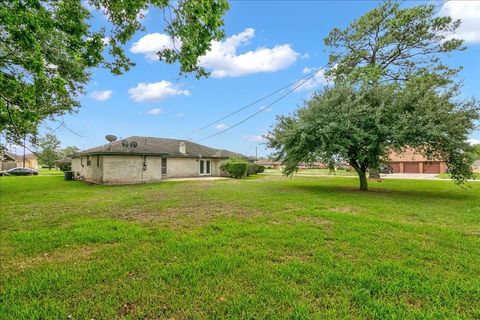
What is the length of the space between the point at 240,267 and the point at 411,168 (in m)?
45.9

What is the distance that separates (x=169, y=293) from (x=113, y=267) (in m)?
1.20

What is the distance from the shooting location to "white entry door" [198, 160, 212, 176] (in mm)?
25734

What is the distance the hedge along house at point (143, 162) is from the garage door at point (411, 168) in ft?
101

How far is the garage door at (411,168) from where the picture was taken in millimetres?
40406

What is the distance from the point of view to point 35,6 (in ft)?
11.6

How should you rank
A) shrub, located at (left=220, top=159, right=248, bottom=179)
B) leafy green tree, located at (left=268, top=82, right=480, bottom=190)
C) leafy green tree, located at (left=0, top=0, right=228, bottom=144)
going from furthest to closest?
shrub, located at (left=220, top=159, right=248, bottom=179), leafy green tree, located at (left=268, top=82, right=480, bottom=190), leafy green tree, located at (left=0, top=0, right=228, bottom=144)

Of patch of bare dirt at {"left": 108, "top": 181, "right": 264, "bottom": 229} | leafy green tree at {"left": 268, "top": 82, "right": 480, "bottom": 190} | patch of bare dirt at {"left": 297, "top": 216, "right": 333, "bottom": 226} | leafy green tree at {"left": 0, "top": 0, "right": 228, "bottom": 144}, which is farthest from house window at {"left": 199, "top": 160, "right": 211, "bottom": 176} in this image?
leafy green tree at {"left": 0, "top": 0, "right": 228, "bottom": 144}

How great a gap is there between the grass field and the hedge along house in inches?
453

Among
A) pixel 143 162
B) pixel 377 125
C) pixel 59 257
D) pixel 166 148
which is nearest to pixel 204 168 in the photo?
pixel 166 148

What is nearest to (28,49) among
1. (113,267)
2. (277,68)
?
(113,267)

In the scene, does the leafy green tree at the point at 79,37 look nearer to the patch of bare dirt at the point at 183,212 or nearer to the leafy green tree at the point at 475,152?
the patch of bare dirt at the point at 183,212

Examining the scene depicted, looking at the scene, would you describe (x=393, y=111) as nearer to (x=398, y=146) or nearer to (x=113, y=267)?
(x=398, y=146)

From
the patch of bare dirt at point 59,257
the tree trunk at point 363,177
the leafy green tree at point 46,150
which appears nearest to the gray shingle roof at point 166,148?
the leafy green tree at point 46,150

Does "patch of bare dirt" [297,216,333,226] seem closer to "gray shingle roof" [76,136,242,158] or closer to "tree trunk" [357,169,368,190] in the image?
"tree trunk" [357,169,368,190]
